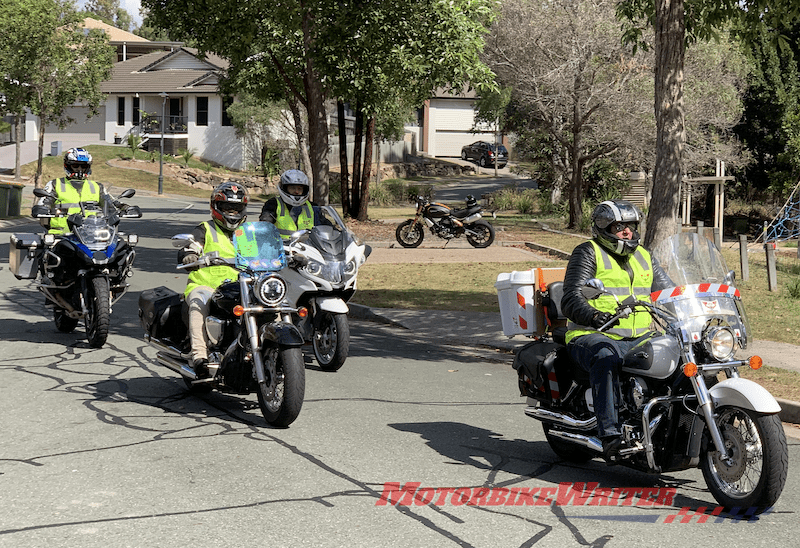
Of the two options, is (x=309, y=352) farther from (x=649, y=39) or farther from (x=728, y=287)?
(x=649, y=39)

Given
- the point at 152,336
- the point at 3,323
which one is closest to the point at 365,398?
the point at 152,336

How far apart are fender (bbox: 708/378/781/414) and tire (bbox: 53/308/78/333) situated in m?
8.28

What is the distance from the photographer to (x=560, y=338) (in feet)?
22.3

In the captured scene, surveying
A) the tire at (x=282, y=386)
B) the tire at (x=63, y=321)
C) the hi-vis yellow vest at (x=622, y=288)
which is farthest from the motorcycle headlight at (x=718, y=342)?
the tire at (x=63, y=321)

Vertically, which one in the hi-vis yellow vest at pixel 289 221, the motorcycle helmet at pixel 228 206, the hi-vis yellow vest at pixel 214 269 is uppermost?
the motorcycle helmet at pixel 228 206

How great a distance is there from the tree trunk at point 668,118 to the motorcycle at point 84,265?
6.11 metres

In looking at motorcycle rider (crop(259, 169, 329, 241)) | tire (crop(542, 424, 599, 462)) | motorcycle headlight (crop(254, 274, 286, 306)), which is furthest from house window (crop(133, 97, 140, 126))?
tire (crop(542, 424, 599, 462))

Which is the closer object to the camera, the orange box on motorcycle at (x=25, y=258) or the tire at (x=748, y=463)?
the tire at (x=748, y=463)

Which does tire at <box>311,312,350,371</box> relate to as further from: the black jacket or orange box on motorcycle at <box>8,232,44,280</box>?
the black jacket

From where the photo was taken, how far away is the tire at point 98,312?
35.0ft

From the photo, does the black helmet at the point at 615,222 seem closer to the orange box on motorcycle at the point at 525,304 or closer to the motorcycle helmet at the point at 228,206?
the orange box on motorcycle at the point at 525,304

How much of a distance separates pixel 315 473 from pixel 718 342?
260cm

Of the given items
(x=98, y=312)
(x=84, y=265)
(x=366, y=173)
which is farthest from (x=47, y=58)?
(x=98, y=312)

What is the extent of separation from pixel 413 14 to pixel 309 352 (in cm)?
1158
